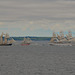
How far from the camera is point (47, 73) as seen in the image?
194 ft

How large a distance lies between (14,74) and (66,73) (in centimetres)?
1225

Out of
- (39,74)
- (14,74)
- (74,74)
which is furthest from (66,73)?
(14,74)

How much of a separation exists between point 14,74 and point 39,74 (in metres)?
5.69

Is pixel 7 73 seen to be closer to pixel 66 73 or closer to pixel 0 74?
pixel 0 74

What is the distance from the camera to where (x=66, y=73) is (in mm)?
59375

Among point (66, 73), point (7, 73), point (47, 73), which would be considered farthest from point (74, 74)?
point (7, 73)

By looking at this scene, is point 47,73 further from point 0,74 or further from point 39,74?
point 0,74

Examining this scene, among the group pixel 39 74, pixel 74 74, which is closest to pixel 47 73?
pixel 39 74

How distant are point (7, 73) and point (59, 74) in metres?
12.0

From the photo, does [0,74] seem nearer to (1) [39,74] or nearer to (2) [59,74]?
(1) [39,74]

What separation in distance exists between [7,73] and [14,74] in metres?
2.47

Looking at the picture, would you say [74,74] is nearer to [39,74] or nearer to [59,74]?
[59,74]

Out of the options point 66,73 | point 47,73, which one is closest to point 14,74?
point 47,73

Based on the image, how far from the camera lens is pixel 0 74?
185 feet
